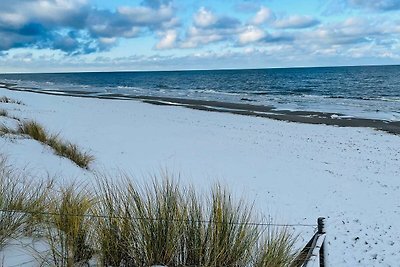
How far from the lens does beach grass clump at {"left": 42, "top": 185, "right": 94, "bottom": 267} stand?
3.29 meters

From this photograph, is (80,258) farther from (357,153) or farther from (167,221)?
(357,153)

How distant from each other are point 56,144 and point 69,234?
720cm

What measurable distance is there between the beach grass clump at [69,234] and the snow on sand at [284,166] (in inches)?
87.5

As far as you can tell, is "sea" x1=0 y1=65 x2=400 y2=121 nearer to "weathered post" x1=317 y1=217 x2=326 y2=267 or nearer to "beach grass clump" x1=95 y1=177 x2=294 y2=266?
"weathered post" x1=317 y1=217 x2=326 y2=267

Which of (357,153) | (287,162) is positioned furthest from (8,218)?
(357,153)

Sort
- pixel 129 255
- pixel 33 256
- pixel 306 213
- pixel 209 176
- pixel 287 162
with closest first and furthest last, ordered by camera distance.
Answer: pixel 33 256 → pixel 129 255 → pixel 306 213 → pixel 209 176 → pixel 287 162

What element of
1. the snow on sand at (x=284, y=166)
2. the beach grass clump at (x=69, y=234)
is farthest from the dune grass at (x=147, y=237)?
the snow on sand at (x=284, y=166)

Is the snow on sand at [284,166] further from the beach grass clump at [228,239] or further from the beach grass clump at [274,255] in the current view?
the beach grass clump at [274,255]

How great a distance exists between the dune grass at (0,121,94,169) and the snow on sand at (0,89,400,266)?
34 cm

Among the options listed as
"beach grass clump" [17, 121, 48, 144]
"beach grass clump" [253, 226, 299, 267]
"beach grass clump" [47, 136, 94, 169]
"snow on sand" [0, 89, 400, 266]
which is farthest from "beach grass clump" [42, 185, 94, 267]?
"beach grass clump" [17, 121, 48, 144]

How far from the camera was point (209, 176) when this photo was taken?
10.2m

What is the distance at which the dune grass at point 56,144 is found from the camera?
939cm

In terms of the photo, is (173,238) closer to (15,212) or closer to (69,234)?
(69,234)

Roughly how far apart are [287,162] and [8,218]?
32.9 ft
